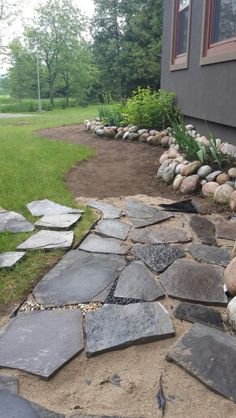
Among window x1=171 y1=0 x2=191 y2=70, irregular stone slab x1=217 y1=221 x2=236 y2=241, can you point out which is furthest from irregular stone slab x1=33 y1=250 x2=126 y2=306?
window x1=171 y1=0 x2=191 y2=70

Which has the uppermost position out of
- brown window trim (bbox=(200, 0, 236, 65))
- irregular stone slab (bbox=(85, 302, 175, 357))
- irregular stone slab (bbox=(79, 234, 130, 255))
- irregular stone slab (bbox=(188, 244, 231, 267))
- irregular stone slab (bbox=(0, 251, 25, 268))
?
brown window trim (bbox=(200, 0, 236, 65))

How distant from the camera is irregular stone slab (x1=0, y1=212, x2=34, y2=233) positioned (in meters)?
3.04

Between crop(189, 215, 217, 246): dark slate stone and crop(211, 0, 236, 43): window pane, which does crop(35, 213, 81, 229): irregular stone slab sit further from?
crop(211, 0, 236, 43): window pane

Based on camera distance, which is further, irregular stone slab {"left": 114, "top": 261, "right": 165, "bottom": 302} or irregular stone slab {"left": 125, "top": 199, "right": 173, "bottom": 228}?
irregular stone slab {"left": 125, "top": 199, "right": 173, "bottom": 228}

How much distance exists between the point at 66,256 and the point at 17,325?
79 centimetres

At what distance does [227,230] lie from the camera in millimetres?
3012

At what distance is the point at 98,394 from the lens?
4.58ft

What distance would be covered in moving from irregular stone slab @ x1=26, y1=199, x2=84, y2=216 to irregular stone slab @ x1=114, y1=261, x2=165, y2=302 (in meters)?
1.29

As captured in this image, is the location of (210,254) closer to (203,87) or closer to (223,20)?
(203,87)

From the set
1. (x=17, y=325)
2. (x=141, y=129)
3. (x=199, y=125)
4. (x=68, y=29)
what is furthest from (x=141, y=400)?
(x=68, y=29)

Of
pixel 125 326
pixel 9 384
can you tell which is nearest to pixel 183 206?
pixel 125 326

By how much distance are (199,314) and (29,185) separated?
119 inches

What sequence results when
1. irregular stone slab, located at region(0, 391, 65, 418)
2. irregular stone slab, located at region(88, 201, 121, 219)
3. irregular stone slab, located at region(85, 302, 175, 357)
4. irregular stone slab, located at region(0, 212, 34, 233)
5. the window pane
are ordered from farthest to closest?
the window pane, irregular stone slab, located at region(88, 201, 121, 219), irregular stone slab, located at region(0, 212, 34, 233), irregular stone slab, located at region(85, 302, 175, 357), irregular stone slab, located at region(0, 391, 65, 418)

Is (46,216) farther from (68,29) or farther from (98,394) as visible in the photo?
Result: (68,29)
